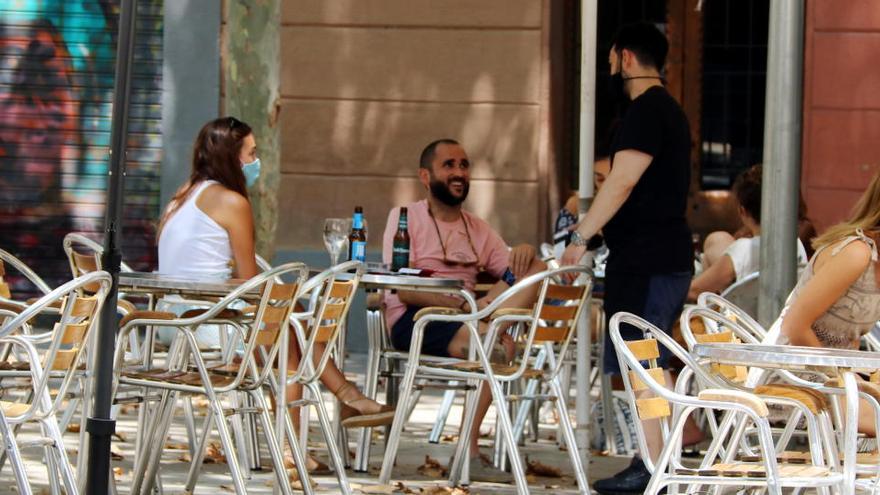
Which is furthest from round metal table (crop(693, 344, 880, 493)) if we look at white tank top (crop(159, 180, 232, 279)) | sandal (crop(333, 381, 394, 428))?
white tank top (crop(159, 180, 232, 279))

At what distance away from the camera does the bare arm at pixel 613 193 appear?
658 centimetres

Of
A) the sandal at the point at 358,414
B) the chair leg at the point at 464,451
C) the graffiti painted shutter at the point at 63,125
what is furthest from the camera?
the graffiti painted shutter at the point at 63,125

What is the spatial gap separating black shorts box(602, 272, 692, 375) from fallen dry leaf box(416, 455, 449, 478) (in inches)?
35.3

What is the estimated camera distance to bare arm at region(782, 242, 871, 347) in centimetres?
511

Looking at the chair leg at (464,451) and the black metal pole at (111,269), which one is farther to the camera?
the chair leg at (464,451)

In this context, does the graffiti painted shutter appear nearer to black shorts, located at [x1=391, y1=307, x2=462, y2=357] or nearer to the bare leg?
the bare leg

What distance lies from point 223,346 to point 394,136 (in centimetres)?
545

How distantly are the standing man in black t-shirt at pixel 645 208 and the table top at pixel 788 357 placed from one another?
2.07m

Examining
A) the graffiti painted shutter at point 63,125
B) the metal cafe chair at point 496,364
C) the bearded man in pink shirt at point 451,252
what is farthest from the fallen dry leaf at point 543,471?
the graffiti painted shutter at point 63,125

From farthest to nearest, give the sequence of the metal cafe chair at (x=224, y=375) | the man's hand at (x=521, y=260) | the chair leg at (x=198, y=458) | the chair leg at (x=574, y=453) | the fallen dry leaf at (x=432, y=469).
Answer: the man's hand at (x=521, y=260) → the fallen dry leaf at (x=432, y=469) → the chair leg at (x=574, y=453) → the chair leg at (x=198, y=458) → the metal cafe chair at (x=224, y=375)

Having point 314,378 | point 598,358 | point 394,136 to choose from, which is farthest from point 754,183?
point 394,136

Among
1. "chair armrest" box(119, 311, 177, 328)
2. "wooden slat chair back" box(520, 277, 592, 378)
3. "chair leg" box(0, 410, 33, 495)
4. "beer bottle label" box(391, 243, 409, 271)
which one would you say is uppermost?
"beer bottle label" box(391, 243, 409, 271)

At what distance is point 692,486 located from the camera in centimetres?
474

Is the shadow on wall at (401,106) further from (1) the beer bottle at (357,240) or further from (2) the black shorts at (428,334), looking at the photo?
(2) the black shorts at (428,334)
